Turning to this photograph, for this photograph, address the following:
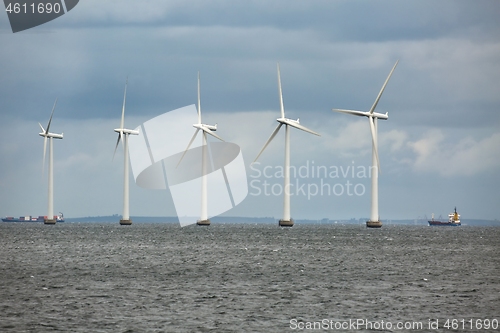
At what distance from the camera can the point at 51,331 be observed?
48969mm

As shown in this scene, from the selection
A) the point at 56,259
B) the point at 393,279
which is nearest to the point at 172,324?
the point at 393,279

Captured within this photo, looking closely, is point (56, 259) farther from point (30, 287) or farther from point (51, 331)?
point (51, 331)

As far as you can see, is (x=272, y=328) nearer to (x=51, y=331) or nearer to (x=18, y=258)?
(x=51, y=331)

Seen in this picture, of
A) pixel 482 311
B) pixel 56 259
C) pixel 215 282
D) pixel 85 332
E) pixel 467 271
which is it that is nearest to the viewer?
pixel 85 332

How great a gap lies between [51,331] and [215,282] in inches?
1099

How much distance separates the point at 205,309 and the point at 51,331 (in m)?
12.6

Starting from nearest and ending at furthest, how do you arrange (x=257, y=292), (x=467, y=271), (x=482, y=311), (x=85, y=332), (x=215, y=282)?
(x=85, y=332)
(x=482, y=311)
(x=257, y=292)
(x=215, y=282)
(x=467, y=271)

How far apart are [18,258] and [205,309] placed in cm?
5984

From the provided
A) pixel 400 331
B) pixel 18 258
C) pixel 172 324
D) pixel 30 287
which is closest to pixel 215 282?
pixel 30 287

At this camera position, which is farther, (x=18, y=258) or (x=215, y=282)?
(x=18, y=258)

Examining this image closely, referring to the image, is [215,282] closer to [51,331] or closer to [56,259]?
[51,331]

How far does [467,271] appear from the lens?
91375 millimetres

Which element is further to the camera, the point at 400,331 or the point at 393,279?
the point at 393,279

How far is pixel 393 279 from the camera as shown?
262 ft
